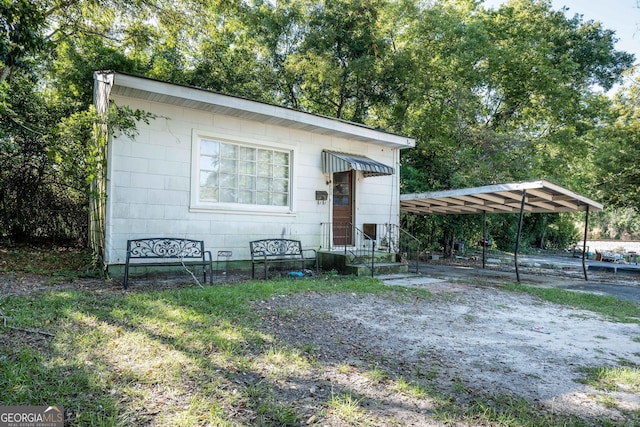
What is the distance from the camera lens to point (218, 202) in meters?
7.62

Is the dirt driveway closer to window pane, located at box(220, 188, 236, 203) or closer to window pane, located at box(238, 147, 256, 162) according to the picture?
window pane, located at box(220, 188, 236, 203)

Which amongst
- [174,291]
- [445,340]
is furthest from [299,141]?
[445,340]

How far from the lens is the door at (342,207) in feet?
30.7

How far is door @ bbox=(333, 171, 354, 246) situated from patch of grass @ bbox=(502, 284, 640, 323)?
381cm

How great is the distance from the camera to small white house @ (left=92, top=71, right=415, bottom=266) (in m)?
6.60

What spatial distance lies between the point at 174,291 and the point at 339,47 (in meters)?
14.1

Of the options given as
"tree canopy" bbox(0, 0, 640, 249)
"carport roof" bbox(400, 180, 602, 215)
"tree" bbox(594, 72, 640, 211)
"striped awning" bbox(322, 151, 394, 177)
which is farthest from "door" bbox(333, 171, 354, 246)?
"tree" bbox(594, 72, 640, 211)

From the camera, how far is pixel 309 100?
17.9m

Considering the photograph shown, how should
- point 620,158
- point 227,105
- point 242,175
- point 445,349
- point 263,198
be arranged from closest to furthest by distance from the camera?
point 445,349
point 227,105
point 242,175
point 263,198
point 620,158

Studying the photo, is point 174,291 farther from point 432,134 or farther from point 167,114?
point 432,134

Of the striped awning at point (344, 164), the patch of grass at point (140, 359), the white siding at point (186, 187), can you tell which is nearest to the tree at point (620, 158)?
the striped awning at point (344, 164)

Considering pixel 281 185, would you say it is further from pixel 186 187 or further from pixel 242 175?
pixel 186 187

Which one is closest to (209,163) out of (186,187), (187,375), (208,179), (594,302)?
(208,179)

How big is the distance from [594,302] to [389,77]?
12036 mm
